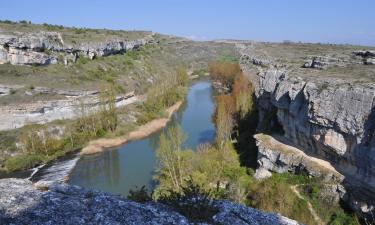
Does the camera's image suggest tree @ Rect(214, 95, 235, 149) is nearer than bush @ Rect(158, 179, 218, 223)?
No

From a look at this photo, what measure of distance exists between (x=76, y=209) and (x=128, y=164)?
984 inches

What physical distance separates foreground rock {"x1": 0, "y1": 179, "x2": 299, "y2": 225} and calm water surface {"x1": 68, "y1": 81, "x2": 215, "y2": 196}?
15.5 metres

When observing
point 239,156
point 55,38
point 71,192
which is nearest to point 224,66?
point 55,38

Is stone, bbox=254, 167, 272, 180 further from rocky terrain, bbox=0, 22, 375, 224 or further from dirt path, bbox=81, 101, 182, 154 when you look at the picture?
dirt path, bbox=81, 101, 182, 154

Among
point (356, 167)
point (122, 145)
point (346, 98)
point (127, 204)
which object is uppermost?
point (346, 98)

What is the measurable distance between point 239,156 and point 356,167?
1145 centimetres

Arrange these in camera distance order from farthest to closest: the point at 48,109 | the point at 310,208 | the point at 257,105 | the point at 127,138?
1. the point at 48,109
2. the point at 127,138
3. the point at 257,105
4. the point at 310,208

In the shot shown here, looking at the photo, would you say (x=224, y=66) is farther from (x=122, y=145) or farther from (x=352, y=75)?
(x=352, y=75)

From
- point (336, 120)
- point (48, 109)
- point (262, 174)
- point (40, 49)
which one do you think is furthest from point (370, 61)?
point (40, 49)

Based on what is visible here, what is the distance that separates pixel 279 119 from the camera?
32875 mm

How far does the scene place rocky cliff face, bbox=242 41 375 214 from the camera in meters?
23.8

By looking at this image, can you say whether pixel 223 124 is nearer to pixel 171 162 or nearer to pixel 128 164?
pixel 171 162

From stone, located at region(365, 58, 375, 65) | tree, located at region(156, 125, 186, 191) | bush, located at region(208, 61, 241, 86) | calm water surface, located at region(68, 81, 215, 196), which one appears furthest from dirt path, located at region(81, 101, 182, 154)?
stone, located at region(365, 58, 375, 65)

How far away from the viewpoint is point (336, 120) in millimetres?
25438
